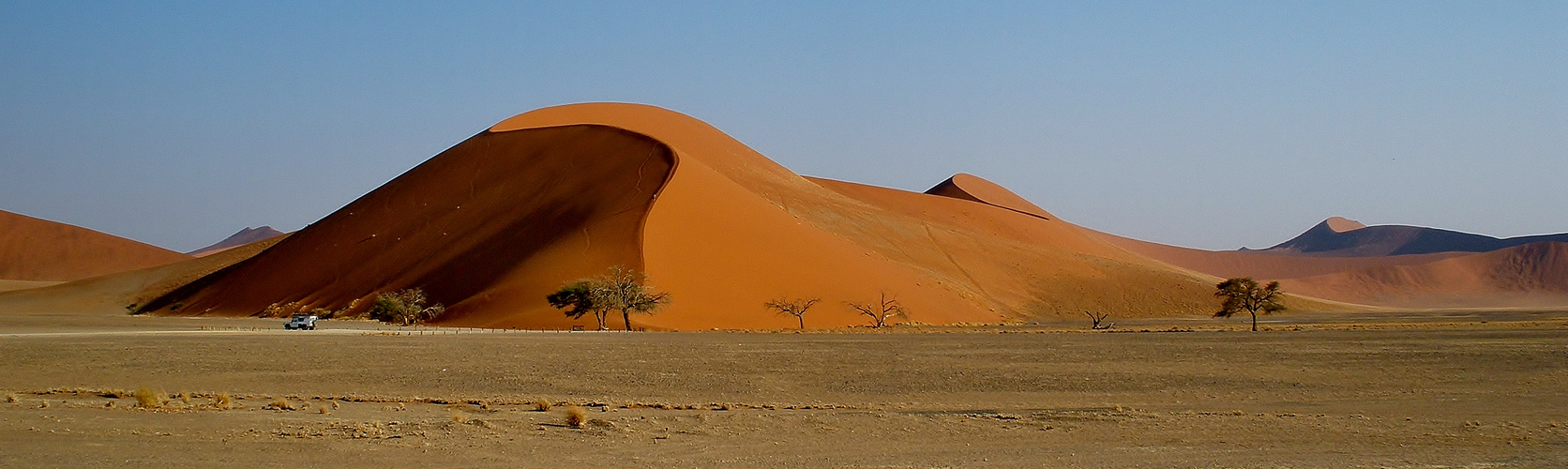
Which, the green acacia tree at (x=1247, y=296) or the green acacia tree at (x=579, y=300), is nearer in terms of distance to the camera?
the green acacia tree at (x=579, y=300)

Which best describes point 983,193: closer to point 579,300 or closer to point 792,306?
point 792,306

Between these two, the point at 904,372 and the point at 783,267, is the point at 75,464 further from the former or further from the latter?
the point at 783,267

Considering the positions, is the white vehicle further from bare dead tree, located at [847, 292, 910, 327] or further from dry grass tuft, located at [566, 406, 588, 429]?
dry grass tuft, located at [566, 406, 588, 429]

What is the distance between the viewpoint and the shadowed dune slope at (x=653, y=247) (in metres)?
59.3

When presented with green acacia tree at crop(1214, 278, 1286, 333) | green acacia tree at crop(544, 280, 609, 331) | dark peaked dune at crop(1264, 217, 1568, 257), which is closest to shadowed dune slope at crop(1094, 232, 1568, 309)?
dark peaked dune at crop(1264, 217, 1568, 257)

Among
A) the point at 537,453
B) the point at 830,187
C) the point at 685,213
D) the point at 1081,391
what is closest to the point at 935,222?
the point at 830,187

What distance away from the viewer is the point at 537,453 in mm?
13383

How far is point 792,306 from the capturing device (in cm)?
5809

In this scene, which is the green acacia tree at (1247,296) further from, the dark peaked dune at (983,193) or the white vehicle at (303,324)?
the dark peaked dune at (983,193)

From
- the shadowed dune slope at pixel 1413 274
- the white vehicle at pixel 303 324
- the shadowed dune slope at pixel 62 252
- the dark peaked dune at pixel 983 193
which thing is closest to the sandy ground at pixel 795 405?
the white vehicle at pixel 303 324

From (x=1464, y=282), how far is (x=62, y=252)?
163771 millimetres

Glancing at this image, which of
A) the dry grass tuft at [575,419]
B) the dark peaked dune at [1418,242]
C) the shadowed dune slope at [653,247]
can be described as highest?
the dark peaked dune at [1418,242]

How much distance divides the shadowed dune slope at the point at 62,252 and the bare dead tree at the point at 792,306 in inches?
4349

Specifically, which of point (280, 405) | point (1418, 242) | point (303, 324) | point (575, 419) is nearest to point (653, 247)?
point (303, 324)
